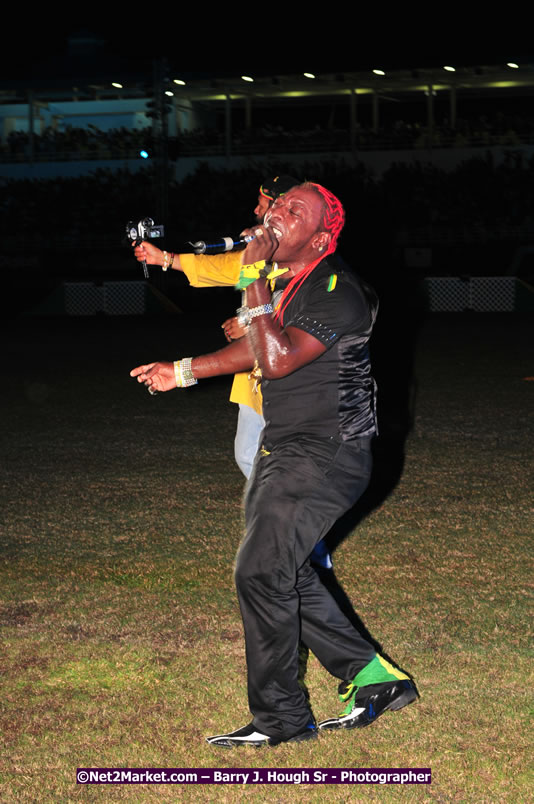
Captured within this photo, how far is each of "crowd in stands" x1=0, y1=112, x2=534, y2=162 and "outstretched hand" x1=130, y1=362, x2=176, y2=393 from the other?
118ft

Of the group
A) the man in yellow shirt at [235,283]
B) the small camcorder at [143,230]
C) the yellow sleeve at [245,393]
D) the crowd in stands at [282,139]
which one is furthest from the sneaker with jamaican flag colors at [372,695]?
the crowd in stands at [282,139]

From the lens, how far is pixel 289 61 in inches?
1773

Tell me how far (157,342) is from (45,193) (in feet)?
81.2

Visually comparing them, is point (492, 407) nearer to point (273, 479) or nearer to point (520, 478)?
point (520, 478)

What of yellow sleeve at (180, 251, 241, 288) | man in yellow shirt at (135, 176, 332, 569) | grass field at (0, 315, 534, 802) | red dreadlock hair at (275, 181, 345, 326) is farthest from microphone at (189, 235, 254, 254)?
grass field at (0, 315, 534, 802)

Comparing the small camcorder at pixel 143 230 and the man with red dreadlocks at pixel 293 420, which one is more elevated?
the small camcorder at pixel 143 230

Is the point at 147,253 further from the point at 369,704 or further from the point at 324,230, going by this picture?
the point at 369,704

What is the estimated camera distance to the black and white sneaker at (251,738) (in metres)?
3.68

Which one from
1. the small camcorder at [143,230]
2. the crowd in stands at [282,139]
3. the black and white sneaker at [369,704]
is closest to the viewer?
the black and white sneaker at [369,704]

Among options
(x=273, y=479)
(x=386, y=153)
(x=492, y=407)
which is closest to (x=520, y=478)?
(x=492, y=407)

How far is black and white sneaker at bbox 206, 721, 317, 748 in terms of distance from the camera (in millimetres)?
3682

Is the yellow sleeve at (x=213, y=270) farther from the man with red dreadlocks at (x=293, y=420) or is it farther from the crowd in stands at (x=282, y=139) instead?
the crowd in stands at (x=282, y=139)

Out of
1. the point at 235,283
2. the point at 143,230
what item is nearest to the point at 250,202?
the point at 235,283

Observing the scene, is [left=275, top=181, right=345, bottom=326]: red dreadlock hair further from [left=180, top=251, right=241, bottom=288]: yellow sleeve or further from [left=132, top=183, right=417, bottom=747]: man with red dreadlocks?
[left=180, top=251, right=241, bottom=288]: yellow sleeve
